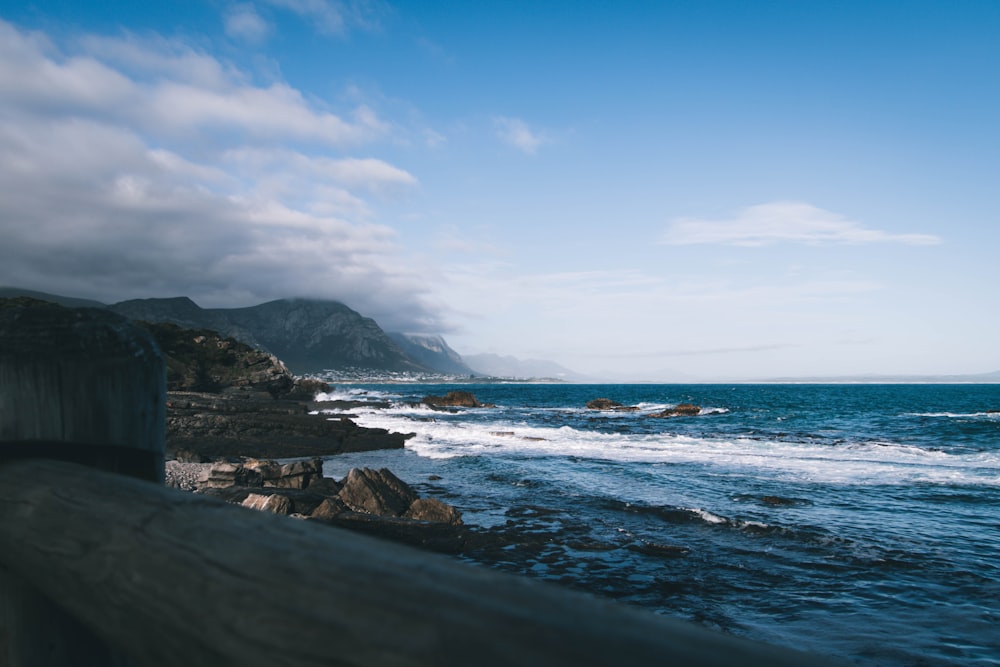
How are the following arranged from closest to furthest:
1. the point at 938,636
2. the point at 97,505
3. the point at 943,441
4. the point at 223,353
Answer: the point at 97,505 → the point at 938,636 → the point at 943,441 → the point at 223,353

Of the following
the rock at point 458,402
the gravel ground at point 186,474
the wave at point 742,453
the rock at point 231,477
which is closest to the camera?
the rock at point 231,477

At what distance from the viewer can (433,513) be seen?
10.4 meters

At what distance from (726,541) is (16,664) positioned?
32.6 feet

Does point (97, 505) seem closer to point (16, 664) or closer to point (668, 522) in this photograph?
point (16, 664)

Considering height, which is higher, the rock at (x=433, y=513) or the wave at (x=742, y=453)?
the rock at (x=433, y=513)

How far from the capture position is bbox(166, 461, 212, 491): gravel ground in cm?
→ 1316

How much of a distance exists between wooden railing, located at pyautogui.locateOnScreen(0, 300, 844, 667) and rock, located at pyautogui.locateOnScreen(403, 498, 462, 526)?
29.9 feet

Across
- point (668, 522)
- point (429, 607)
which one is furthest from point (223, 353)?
point (429, 607)

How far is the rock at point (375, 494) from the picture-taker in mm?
10625

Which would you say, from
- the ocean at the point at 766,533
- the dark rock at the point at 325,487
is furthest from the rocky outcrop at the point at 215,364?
the dark rock at the point at 325,487

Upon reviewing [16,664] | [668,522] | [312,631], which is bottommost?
[668,522]

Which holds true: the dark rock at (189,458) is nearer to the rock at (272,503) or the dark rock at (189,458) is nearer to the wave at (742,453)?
the wave at (742,453)

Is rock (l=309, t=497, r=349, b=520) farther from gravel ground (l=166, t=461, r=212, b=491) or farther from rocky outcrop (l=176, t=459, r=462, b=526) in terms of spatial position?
gravel ground (l=166, t=461, r=212, b=491)

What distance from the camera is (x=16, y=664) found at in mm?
1500
